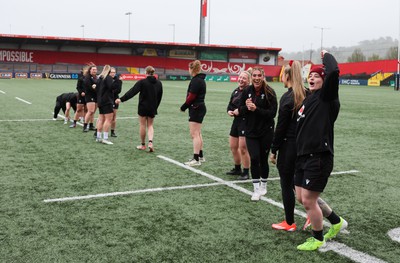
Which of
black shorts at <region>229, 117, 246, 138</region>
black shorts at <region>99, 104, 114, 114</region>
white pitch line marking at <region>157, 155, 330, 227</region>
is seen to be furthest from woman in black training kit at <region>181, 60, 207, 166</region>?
black shorts at <region>99, 104, 114, 114</region>

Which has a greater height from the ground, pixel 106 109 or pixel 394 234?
pixel 106 109

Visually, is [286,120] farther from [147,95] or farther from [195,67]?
[147,95]

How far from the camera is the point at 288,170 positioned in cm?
464

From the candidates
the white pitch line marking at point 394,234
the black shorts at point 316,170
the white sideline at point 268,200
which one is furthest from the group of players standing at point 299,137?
the white pitch line marking at point 394,234

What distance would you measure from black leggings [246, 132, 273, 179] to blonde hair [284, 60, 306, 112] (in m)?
1.34

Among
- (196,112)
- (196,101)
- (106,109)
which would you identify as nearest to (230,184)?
(196,112)

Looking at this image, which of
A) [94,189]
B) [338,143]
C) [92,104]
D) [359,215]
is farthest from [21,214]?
[338,143]

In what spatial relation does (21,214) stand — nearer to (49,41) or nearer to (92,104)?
(92,104)

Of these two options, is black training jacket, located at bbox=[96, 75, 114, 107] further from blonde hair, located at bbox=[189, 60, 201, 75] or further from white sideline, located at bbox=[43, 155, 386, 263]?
blonde hair, located at bbox=[189, 60, 201, 75]

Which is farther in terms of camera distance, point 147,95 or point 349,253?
point 147,95

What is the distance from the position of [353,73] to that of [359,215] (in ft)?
216

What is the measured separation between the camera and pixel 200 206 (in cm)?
560

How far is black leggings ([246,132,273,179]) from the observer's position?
5.85 metres

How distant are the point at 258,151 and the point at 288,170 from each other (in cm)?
123
